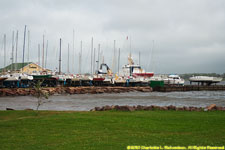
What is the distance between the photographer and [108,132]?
46.3ft

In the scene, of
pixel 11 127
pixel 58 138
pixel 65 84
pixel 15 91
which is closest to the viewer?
pixel 58 138

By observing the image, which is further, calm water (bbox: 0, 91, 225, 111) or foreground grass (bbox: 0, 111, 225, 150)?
calm water (bbox: 0, 91, 225, 111)

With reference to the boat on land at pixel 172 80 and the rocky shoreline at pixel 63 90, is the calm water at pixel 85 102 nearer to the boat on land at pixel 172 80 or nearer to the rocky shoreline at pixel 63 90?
the rocky shoreline at pixel 63 90

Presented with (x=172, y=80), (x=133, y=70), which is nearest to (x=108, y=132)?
(x=172, y=80)

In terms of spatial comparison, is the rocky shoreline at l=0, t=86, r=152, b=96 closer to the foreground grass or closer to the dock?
the dock

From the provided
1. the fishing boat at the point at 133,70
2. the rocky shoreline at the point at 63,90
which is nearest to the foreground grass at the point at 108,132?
the rocky shoreline at the point at 63,90

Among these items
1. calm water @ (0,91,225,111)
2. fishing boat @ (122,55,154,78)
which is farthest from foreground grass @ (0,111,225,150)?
fishing boat @ (122,55,154,78)

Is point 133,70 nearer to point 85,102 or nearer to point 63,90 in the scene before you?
point 63,90

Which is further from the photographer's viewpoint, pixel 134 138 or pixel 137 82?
pixel 137 82

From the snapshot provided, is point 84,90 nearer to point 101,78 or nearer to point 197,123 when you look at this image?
point 101,78

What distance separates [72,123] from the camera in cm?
1666

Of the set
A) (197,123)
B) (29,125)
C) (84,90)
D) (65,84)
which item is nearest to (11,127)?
(29,125)

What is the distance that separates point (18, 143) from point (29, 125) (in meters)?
4.15

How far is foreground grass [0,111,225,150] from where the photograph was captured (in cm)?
1155
